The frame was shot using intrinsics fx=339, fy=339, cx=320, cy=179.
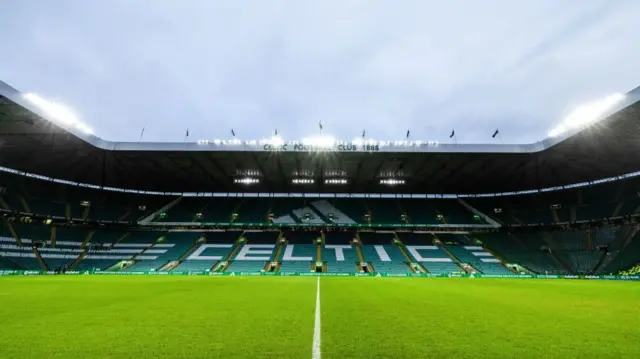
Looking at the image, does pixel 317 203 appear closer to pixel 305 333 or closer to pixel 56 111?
pixel 56 111

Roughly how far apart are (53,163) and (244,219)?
20692 millimetres

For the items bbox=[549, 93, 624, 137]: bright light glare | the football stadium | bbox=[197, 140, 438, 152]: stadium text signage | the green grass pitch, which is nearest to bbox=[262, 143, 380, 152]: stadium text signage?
bbox=[197, 140, 438, 152]: stadium text signage

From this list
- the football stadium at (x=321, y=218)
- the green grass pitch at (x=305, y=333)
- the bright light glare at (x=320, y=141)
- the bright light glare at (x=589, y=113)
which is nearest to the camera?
the green grass pitch at (x=305, y=333)

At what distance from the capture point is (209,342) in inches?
156

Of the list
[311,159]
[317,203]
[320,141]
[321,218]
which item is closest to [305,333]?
[320,141]

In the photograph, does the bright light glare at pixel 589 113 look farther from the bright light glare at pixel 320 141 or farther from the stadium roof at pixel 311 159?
the bright light glare at pixel 320 141

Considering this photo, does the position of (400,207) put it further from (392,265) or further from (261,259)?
(261,259)

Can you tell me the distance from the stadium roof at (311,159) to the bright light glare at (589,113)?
38 centimetres

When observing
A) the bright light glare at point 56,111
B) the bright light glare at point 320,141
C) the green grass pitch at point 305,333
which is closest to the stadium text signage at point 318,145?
the bright light glare at point 320,141

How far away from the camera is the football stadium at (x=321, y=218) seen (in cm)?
1469

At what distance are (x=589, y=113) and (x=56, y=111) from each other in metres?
37.0

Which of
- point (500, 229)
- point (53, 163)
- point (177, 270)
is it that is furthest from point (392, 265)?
point (53, 163)

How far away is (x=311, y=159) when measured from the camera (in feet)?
114

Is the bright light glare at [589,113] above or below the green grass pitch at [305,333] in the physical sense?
above
